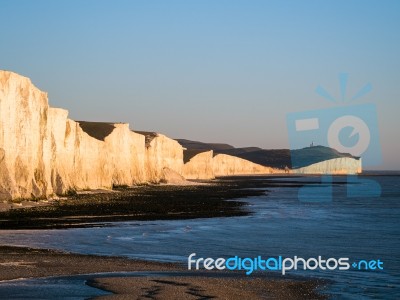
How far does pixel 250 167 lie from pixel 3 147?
16298 cm

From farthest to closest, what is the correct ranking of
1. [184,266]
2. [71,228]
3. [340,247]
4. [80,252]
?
[71,228] < [340,247] < [80,252] < [184,266]

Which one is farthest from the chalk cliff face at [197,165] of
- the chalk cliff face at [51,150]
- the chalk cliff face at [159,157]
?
the chalk cliff face at [51,150]

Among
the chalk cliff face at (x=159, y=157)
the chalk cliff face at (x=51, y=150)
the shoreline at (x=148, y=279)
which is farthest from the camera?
the chalk cliff face at (x=159, y=157)

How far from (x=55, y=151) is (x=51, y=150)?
101 cm

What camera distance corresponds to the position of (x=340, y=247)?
67.9 feet

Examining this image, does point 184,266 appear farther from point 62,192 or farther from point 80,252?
point 62,192

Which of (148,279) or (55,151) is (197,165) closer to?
(55,151)

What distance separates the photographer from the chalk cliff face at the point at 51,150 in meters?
38.2

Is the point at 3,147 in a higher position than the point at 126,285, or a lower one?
higher

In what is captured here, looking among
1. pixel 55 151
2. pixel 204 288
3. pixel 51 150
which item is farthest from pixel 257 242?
pixel 55 151

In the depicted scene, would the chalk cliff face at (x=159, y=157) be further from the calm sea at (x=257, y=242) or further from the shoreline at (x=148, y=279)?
the shoreline at (x=148, y=279)

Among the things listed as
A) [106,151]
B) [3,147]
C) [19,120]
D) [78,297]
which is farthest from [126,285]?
[106,151]

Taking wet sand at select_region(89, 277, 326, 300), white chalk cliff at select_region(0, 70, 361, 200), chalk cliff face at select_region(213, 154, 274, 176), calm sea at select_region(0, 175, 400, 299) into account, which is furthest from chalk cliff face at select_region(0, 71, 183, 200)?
chalk cliff face at select_region(213, 154, 274, 176)

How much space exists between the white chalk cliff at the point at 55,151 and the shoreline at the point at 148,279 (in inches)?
848
